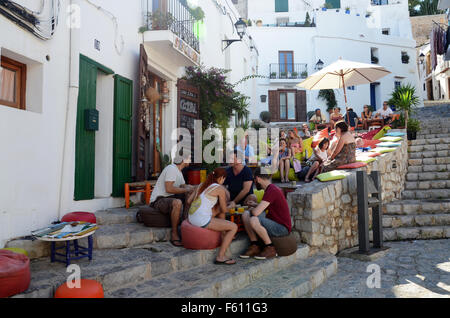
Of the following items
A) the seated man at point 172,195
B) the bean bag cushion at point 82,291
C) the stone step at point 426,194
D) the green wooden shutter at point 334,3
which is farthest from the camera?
the green wooden shutter at point 334,3

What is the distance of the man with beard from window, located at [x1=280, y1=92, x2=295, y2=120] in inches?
741

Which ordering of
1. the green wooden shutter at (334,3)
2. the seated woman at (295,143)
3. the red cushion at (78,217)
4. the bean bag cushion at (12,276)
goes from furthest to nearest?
the green wooden shutter at (334,3) < the seated woman at (295,143) < the red cushion at (78,217) < the bean bag cushion at (12,276)

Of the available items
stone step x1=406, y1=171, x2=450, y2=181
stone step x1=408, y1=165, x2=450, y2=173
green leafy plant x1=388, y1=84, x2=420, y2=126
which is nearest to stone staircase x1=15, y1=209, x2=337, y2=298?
stone step x1=406, y1=171, x2=450, y2=181

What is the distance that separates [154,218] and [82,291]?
197cm

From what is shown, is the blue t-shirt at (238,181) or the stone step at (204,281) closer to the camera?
the stone step at (204,281)

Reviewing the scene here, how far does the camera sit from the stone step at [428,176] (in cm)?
859

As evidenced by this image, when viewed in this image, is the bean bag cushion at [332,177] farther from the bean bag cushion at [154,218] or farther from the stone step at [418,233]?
the bean bag cushion at [154,218]

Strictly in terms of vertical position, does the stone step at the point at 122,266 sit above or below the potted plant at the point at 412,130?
below

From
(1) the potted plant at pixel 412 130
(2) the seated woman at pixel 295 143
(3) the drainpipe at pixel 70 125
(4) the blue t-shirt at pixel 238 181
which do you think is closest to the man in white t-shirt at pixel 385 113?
(1) the potted plant at pixel 412 130

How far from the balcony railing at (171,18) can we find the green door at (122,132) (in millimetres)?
1497

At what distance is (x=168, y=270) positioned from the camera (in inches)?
157

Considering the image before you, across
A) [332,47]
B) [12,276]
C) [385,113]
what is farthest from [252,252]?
[332,47]
